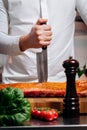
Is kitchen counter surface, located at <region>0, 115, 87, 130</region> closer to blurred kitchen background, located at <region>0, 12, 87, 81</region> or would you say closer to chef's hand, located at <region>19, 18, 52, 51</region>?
chef's hand, located at <region>19, 18, 52, 51</region>

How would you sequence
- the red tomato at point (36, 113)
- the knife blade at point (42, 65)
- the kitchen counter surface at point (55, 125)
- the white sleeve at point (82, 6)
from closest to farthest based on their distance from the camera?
the kitchen counter surface at point (55, 125) < the red tomato at point (36, 113) < the knife blade at point (42, 65) < the white sleeve at point (82, 6)

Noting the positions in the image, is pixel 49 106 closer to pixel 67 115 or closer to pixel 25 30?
pixel 67 115

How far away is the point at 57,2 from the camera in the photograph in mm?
1479

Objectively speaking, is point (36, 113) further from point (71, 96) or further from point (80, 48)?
point (80, 48)

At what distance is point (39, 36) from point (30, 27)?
0.38m

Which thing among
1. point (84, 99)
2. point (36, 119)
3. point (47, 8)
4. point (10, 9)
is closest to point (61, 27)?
point (47, 8)

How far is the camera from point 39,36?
109 cm

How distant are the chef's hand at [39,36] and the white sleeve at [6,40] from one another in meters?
0.06

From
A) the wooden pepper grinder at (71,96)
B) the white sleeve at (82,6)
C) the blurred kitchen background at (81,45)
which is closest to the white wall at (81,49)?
the blurred kitchen background at (81,45)

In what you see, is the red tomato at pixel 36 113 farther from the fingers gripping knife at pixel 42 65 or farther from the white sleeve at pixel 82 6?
the white sleeve at pixel 82 6

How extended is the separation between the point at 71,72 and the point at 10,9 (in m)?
0.60

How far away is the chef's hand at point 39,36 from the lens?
1.07 metres

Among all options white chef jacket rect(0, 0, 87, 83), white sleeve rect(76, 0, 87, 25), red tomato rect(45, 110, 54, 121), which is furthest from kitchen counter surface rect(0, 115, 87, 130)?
white sleeve rect(76, 0, 87, 25)

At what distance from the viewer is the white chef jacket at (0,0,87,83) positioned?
145 cm
